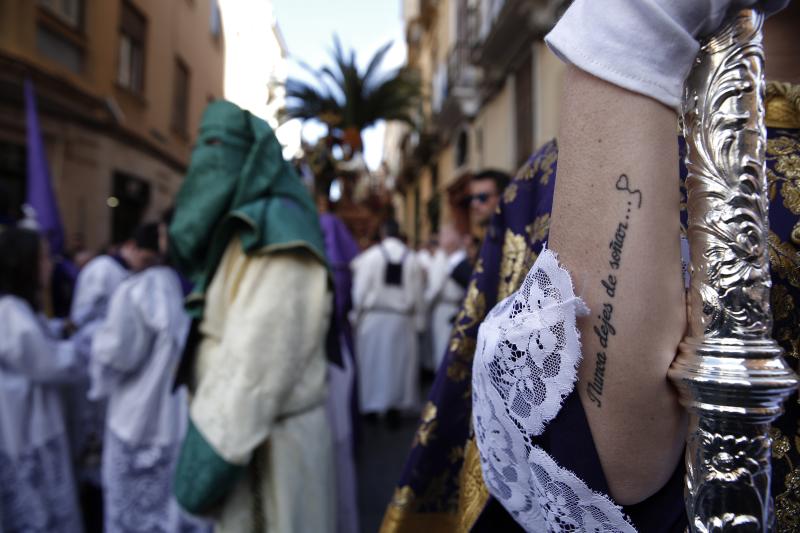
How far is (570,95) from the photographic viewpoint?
64 centimetres

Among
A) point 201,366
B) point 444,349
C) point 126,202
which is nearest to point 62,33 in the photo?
Result: point 126,202

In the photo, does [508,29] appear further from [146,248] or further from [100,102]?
[146,248]

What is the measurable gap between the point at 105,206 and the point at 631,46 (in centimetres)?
1122

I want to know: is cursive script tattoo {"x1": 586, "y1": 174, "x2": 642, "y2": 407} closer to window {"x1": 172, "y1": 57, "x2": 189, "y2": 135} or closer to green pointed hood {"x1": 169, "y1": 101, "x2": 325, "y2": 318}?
green pointed hood {"x1": 169, "y1": 101, "x2": 325, "y2": 318}

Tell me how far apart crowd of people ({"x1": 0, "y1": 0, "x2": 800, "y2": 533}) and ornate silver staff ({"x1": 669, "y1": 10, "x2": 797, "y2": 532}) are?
2 centimetres

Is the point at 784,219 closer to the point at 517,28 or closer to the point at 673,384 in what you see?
the point at 673,384

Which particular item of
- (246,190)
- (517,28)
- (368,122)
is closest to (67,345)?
(246,190)

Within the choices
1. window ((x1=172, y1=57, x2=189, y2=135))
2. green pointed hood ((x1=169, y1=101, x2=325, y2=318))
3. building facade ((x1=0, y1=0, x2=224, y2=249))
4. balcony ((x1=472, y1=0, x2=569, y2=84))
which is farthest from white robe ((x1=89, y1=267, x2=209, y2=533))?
window ((x1=172, y1=57, x2=189, y2=135))

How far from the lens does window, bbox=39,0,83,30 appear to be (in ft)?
29.4

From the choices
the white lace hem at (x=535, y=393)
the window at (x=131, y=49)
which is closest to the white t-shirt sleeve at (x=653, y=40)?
the white lace hem at (x=535, y=393)

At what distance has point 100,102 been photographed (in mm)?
9852

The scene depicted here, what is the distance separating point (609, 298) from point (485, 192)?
9.68 ft

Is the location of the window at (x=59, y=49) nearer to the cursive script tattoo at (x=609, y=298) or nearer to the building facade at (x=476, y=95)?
the building facade at (x=476, y=95)

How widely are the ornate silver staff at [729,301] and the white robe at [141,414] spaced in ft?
8.64
